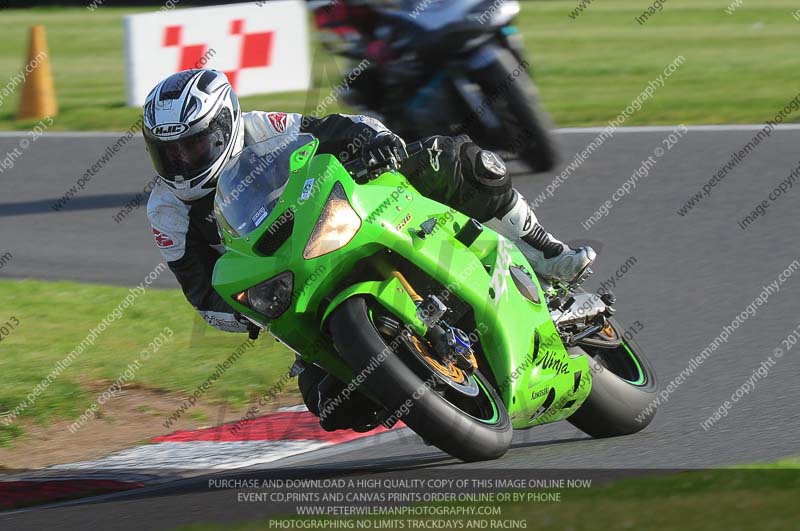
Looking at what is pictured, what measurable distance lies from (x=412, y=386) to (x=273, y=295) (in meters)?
0.63

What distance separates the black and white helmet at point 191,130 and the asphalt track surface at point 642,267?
1.29 m

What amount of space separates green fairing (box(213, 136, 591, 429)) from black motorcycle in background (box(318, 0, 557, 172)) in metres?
5.10

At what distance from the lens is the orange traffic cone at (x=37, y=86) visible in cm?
1500

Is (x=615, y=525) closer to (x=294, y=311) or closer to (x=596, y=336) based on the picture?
(x=294, y=311)

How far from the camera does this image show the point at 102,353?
8055mm

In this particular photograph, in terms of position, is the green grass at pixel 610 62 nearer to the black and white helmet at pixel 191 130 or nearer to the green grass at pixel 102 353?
the green grass at pixel 102 353

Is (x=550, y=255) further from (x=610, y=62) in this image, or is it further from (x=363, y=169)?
(x=610, y=62)

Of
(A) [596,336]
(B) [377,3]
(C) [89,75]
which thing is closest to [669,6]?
(C) [89,75]

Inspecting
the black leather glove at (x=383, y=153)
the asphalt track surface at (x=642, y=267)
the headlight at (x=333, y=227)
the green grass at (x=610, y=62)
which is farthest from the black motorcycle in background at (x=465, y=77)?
the headlight at (x=333, y=227)

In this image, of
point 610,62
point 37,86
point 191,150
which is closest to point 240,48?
point 37,86

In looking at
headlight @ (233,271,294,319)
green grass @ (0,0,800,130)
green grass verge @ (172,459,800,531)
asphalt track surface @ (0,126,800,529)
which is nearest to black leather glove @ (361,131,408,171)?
headlight @ (233,271,294,319)

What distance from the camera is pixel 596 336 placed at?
18.8 ft

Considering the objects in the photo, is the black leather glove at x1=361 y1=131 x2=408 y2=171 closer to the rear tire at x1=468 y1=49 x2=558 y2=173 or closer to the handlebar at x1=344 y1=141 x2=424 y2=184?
the handlebar at x1=344 y1=141 x2=424 y2=184

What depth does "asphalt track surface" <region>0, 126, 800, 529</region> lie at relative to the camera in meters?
5.19
